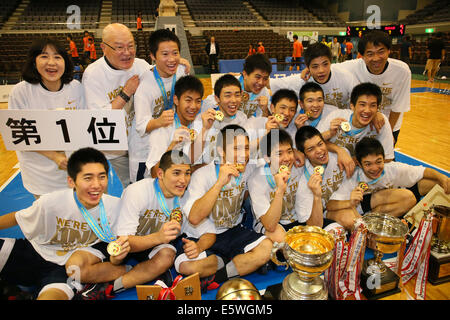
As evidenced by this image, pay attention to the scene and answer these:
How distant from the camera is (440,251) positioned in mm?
1999

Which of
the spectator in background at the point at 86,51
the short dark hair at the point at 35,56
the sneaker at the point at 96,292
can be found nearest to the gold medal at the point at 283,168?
the sneaker at the point at 96,292

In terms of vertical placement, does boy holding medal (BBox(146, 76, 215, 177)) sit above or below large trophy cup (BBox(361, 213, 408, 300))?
above

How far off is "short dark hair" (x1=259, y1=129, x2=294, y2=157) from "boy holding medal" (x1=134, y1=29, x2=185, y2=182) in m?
0.84

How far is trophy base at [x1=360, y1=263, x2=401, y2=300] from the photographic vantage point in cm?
183

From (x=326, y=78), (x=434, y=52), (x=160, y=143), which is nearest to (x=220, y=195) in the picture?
(x=160, y=143)

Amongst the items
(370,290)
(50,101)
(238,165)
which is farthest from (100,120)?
(370,290)

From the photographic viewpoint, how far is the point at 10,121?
2146mm

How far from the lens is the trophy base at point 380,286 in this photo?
1.83 meters

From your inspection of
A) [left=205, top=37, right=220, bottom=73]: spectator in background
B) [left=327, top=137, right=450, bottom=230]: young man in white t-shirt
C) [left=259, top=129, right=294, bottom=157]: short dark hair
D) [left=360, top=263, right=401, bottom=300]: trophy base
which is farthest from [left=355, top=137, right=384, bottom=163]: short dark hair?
[left=205, top=37, right=220, bottom=73]: spectator in background

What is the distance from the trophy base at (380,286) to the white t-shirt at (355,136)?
136 centimetres

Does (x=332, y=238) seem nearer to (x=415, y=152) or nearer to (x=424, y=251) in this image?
(x=424, y=251)

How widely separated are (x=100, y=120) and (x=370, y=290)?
2189mm

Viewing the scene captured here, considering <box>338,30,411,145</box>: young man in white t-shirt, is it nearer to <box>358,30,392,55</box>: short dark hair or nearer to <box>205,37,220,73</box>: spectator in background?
<box>358,30,392,55</box>: short dark hair

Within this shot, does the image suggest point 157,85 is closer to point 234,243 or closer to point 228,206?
point 228,206
